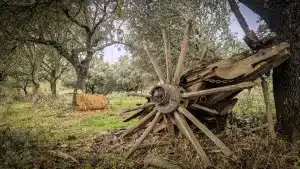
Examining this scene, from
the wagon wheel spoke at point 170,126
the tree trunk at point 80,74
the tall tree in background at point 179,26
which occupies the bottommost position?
the wagon wheel spoke at point 170,126

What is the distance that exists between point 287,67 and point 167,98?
302 cm

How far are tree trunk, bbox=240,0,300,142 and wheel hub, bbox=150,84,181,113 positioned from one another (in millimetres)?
2595

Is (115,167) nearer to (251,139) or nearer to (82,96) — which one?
(251,139)

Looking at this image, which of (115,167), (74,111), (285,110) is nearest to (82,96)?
(74,111)

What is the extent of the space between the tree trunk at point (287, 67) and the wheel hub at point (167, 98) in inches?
102

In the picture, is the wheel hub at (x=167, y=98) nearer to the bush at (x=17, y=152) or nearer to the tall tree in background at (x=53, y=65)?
the bush at (x=17, y=152)

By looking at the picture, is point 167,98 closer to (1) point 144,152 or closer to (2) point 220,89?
(2) point 220,89

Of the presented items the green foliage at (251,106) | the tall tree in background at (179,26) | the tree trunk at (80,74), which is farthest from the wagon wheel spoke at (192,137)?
the tree trunk at (80,74)

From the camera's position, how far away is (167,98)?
25.8 ft

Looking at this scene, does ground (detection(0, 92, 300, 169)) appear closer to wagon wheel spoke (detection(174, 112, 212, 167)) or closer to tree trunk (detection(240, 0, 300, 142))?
wagon wheel spoke (detection(174, 112, 212, 167))

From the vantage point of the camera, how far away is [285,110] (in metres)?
7.70

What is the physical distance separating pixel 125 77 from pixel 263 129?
42.6 m

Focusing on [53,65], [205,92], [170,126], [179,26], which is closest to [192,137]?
[205,92]

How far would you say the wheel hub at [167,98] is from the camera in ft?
25.5
